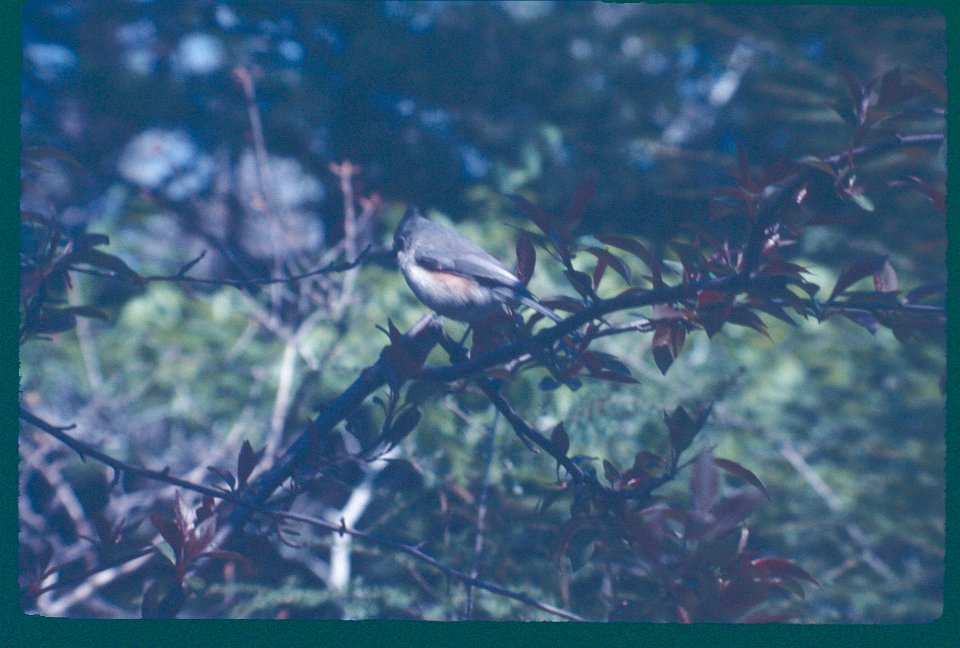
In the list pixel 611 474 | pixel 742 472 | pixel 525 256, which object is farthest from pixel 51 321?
pixel 742 472

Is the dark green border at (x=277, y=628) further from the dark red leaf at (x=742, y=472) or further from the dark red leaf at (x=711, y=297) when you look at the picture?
the dark red leaf at (x=711, y=297)

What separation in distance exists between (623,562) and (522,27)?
2242 millimetres

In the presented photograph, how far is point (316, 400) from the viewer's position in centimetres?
205

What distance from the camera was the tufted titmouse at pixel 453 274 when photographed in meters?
1.15

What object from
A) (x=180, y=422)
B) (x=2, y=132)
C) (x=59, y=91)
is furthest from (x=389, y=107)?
(x=2, y=132)

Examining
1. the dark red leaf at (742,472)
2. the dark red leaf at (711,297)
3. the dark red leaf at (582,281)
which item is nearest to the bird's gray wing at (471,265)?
the dark red leaf at (582,281)

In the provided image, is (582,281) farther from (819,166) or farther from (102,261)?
(102,261)

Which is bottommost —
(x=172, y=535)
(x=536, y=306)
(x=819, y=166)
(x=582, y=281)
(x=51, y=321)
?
(x=172, y=535)

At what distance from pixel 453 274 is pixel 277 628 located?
64 cm

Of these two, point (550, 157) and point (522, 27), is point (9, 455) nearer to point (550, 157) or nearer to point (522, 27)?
point (550, 157)

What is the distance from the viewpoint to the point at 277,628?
Answer: 1.13 meters

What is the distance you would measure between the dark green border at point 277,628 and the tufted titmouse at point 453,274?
1.64 feet

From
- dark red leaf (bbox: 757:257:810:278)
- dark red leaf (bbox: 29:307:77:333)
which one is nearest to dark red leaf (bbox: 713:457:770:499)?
dark red leaf (bbox: 757:257:810:278)

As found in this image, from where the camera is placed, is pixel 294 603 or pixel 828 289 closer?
pixel 294 603
